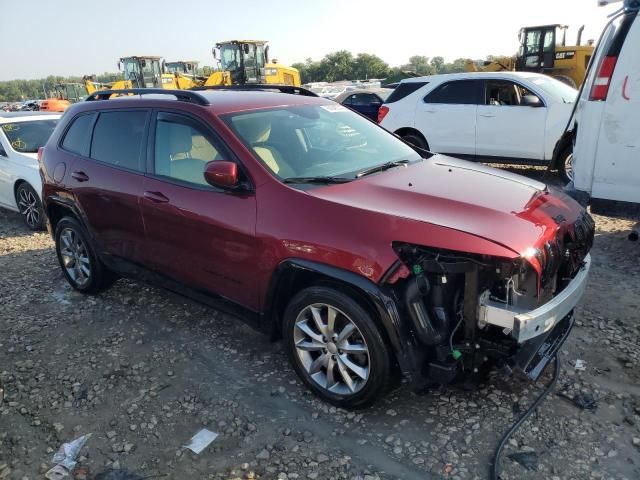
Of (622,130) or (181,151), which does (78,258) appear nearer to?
(181,151)

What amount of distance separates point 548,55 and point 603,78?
43.7 ft

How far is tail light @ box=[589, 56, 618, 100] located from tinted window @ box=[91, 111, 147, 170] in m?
3.88

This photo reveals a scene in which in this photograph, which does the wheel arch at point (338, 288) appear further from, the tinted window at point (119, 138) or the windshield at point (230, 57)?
the windshield at point (230, 57)

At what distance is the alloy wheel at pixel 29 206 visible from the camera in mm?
7328

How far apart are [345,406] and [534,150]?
663cm

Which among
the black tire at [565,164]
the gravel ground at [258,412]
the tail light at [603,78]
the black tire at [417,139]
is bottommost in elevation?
the gravel ground at [258,412]

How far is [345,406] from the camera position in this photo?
3025mm

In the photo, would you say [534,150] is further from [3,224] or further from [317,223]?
[3,224]

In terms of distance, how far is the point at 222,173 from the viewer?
308cm

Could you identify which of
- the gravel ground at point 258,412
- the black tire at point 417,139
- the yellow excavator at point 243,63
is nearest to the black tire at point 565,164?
the black tire at point 417,139

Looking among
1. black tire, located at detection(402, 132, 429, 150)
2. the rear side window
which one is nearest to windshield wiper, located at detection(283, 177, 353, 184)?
black tire, located at detection(402, 132, 429, 150)

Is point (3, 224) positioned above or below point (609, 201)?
below

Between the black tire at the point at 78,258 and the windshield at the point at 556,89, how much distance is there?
7.06 meters

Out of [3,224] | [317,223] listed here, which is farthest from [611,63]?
[3,224]
